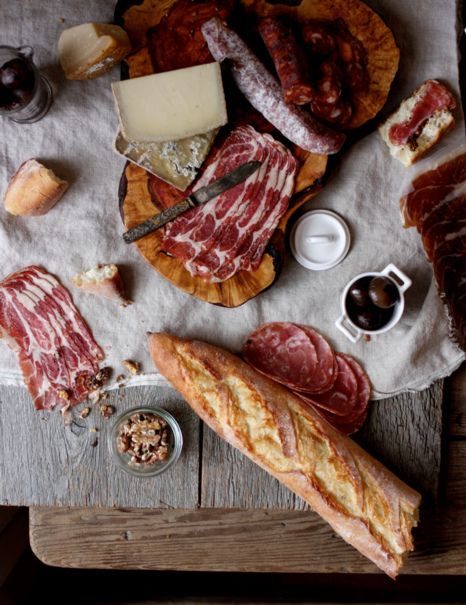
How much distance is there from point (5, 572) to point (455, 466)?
48.7 inches

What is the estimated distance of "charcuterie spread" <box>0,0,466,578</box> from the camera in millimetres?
1512

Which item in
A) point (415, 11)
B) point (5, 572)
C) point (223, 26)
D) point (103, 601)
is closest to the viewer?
point (223, 26)

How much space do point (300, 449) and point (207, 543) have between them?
401 millimetres

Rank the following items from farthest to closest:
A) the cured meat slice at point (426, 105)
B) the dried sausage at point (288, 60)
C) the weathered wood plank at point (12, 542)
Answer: the weathered wood plank at point (12, 542) → the cured meat slice at point (426, 105) → the dried sausage at point (288, 60)

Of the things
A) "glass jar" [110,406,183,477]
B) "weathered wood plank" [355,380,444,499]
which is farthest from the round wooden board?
"weathered wood plank" [355,380,444,499]

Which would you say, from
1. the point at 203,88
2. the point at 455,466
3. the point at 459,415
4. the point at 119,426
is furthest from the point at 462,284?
the point at 119,426

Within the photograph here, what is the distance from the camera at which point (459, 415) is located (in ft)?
5.46

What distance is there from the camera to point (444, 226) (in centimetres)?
159

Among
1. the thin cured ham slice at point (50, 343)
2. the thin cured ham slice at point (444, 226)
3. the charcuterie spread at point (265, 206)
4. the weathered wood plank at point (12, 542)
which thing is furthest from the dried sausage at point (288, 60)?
the weathered wood plank at point (12, 542)

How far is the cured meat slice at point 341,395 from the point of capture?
161 cm

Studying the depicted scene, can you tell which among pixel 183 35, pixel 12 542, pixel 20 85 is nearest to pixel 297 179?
pixel 183 35

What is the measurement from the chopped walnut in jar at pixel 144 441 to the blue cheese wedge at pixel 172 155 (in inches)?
22.5

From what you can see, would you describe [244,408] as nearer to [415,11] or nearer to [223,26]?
[223,26]

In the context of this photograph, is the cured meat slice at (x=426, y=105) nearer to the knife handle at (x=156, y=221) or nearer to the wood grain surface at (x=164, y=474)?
the knife handle at (x=156, y=221)
